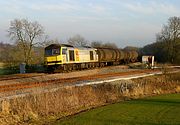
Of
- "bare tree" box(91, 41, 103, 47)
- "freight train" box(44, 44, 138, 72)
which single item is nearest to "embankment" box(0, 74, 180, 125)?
"freight train" box(44, 44, 138, 72)

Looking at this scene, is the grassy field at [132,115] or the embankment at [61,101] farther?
Answer: the embankment at [61,101]

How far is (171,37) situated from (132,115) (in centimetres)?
7664

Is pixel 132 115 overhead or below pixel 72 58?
below

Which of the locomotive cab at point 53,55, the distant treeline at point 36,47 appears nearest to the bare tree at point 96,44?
the distant treeline at point 36,47

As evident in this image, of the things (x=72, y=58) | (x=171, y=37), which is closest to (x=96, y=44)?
(x=171, y=37)

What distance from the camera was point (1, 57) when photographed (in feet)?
231

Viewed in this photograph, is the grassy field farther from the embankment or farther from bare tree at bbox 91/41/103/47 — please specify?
bare tree at bbox 91/41/103/47

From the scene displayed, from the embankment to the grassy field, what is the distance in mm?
1208

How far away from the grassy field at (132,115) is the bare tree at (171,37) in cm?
6438

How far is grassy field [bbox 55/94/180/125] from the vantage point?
14391 mm

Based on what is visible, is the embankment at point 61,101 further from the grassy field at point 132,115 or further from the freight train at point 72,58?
the freight train at point 72,58

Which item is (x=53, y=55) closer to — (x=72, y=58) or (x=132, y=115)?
(x=72, y=58)

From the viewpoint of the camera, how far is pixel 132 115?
1617 cm

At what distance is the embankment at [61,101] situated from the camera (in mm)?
15297
